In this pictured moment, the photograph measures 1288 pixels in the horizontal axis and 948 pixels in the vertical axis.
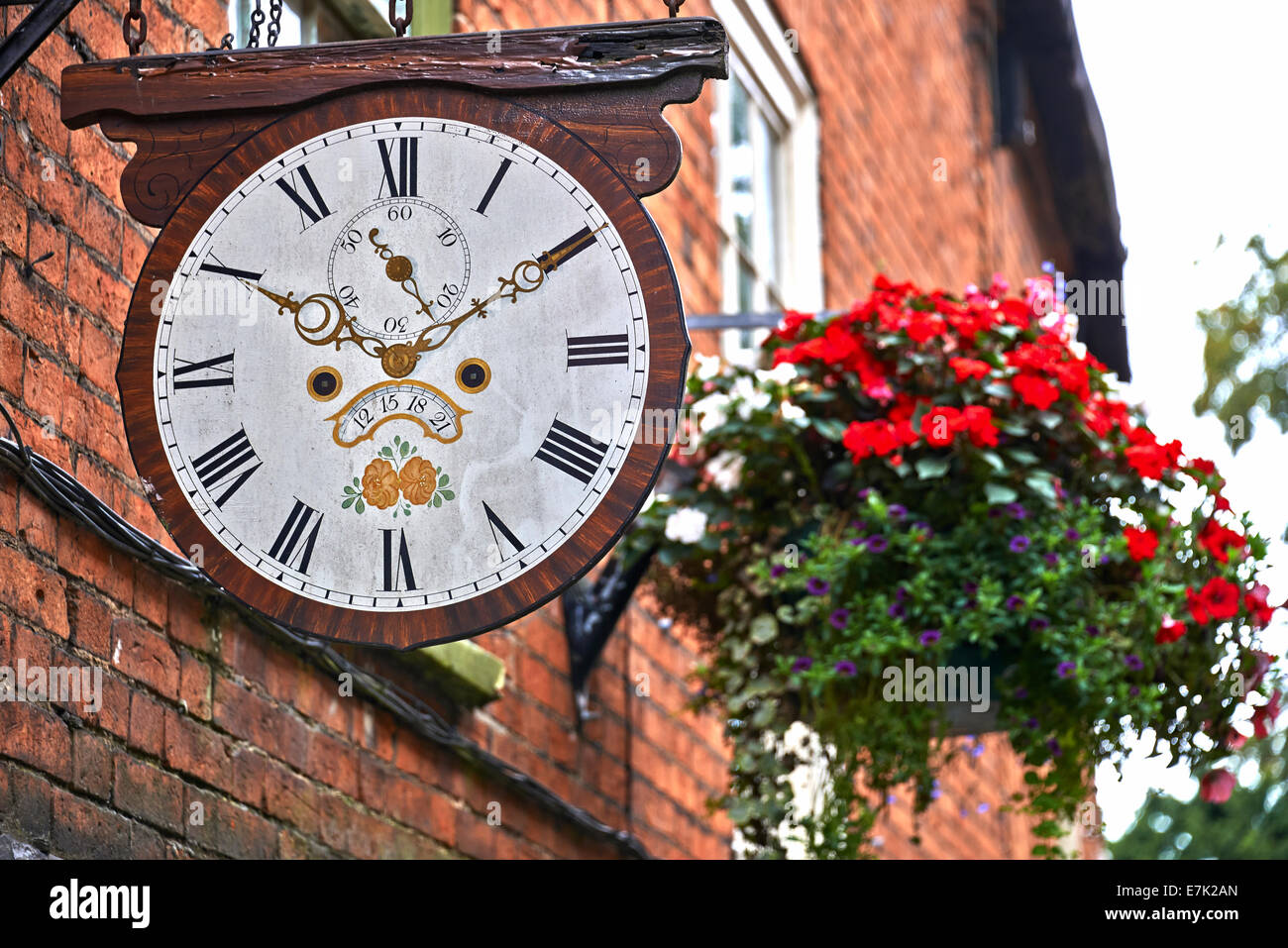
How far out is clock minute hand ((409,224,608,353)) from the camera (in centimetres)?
207

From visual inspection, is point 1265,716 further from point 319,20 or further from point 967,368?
point 319,20

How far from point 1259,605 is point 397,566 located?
203 cm

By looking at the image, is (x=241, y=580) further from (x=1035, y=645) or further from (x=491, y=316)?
(x=1035, y=645)

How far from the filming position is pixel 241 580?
200 cm

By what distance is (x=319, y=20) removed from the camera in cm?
351

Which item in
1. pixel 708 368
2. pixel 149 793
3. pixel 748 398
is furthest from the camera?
pixel 708 368

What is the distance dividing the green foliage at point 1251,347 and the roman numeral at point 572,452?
6808 mm

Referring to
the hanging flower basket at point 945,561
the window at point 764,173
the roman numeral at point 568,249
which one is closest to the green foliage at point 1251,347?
the window at point 764,173

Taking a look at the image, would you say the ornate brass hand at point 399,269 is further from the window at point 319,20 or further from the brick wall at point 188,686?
the window at point 319,20

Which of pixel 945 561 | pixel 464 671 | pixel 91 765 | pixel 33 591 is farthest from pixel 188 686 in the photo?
pixel 945 561

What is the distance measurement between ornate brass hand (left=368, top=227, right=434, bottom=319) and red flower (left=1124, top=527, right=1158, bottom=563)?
5.93 feet

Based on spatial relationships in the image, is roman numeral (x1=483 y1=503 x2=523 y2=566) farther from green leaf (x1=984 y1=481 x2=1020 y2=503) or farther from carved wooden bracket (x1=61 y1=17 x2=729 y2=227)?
green leaf (x1=984 y1=481 x2=1020 y2=503)

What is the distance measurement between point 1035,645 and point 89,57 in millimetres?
2035
